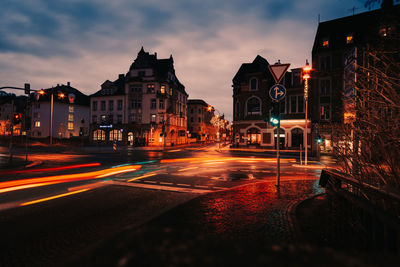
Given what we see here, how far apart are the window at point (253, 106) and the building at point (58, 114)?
43.4 meters

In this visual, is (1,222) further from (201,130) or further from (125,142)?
(201,130)

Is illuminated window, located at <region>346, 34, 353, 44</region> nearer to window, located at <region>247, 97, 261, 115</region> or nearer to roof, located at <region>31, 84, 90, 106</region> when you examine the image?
window, located at <region>247, 97, 261, 115</region>

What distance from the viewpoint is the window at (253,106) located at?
37.3 m

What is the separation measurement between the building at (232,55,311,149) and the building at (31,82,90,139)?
42.1 meters

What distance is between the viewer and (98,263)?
106 cm

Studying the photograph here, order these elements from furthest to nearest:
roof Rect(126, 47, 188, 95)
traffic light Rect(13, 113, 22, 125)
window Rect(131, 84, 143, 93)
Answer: window Rect(131, 84, 143, 93)
roof Rect(126, 47, 188, 95)
traffic light Rect(13, 113, 22, 125)

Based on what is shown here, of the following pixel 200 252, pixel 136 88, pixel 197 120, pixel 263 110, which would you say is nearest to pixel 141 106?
pixel 136 88

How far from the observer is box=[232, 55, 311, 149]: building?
34.5m

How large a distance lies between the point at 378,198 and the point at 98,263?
14.7 feet

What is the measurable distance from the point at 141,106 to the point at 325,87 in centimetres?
3667

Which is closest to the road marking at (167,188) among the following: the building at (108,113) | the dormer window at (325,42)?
the dormer window at (325,42)

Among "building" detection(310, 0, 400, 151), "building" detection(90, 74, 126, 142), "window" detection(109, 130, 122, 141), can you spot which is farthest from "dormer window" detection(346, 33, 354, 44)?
"window" detection(109, 130, 122, 141)

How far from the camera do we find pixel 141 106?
4847 cm

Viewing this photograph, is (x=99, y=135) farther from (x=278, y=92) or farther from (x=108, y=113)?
(x=278, y=92)
